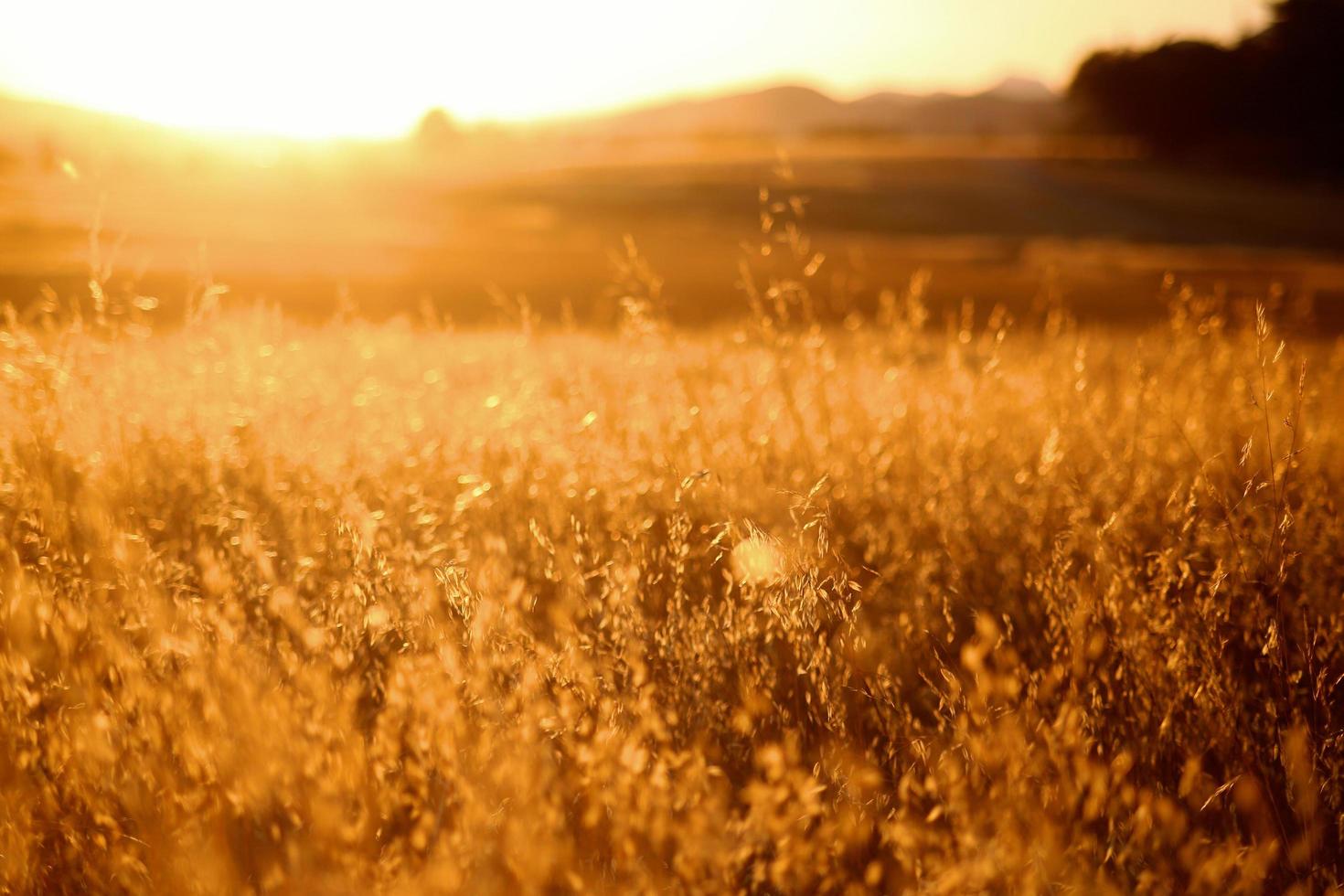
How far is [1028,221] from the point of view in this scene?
3947cm

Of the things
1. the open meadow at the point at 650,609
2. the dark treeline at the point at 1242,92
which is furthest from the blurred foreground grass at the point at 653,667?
the dark treeline at the point at 1242,92

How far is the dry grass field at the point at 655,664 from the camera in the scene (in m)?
1.71

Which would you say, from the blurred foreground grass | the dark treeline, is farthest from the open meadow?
the dark treeline

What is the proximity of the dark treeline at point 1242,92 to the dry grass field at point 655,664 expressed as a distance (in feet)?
156

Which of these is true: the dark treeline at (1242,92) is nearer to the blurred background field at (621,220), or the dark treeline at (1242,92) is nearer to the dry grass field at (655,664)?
the blurred background field at (621,220)

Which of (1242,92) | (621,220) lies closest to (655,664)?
(621,220)

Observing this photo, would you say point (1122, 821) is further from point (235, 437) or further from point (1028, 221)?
point (1028, 221)

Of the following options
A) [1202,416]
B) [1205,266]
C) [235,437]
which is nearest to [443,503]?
[235,437]

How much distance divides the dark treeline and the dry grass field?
4769 centimetres

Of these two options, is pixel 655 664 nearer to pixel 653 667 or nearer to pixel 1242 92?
pixel 653 667

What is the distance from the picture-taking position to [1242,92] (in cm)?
4528

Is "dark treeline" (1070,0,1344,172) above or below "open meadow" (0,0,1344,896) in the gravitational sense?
above

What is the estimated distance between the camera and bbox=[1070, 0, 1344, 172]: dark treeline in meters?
41.1

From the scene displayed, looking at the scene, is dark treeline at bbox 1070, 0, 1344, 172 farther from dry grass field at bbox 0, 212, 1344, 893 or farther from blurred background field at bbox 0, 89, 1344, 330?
dry grass field at bbox 0, 212, 1344, 893
